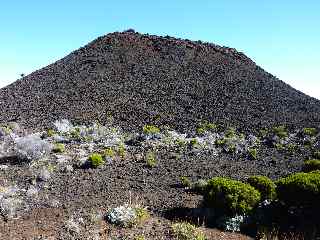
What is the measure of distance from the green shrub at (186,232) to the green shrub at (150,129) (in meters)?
16.8

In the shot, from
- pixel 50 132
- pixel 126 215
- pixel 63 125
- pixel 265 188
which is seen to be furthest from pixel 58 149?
pixel 265 188

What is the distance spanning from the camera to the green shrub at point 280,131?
34.2m

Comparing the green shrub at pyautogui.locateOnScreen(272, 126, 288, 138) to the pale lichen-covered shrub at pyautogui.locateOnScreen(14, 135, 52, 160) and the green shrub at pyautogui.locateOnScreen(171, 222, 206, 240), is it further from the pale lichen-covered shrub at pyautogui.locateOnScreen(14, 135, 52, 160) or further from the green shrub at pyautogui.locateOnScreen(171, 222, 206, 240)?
the green shrub at pyautogui.locateOnScreen(171, 222, 206, 240)

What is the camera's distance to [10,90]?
159ft

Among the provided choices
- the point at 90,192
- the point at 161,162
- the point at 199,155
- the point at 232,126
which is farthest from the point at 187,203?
the point at 232,126

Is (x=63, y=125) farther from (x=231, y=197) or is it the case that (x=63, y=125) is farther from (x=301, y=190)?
(x=301, y=190)

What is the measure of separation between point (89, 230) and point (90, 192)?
365 cm

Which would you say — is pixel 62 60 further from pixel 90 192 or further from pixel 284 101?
pixel 90 192

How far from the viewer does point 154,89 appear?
45.5 metres

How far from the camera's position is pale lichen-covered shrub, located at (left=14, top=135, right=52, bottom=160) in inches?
958

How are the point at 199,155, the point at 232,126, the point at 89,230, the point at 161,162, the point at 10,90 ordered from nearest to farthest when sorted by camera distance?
the point at 89,230
the point at 161,162
the point at 199,155
the point at 232,126
the point at 10,90

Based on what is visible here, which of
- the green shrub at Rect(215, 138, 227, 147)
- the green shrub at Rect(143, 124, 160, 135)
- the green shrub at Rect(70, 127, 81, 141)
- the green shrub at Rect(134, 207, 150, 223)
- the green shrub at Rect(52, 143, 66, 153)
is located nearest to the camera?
the green shrub at Rect(134, 207, 150, 223)

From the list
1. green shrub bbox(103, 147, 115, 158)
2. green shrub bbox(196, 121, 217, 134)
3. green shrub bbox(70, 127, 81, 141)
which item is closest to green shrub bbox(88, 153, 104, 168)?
green shrub bbox(103, 147, 115, 158)

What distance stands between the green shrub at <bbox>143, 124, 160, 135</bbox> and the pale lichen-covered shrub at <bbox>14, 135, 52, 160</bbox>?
25.1 ft
